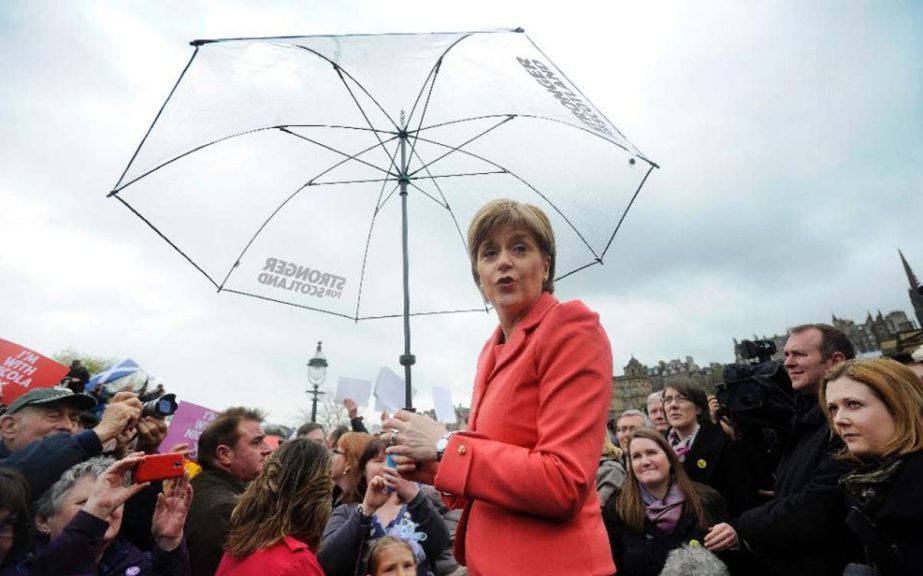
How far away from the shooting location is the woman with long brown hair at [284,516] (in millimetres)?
2643

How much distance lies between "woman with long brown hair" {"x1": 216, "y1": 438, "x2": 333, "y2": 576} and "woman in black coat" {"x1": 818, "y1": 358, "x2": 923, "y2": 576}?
9.01 ft

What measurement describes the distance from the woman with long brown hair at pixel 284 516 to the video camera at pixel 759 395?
312 cm

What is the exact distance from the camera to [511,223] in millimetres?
1612

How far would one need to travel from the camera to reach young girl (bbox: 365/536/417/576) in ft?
11.2

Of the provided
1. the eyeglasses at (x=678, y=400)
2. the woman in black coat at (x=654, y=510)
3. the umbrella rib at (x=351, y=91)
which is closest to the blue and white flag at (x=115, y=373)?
the umbrella rib at (x=351, y=91)

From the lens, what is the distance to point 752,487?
426cm

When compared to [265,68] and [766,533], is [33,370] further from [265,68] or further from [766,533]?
[766,533]

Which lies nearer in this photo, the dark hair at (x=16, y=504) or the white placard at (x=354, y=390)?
the dark hair at (x=16, y=504)

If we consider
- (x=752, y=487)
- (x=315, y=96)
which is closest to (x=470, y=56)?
(x=315, y=96)

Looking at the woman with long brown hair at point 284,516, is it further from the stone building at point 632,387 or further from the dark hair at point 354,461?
the stone building at point 632,387

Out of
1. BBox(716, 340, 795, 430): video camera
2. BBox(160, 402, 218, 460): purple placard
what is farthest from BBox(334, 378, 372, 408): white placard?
BBox(716, 340, 795, 430): video camera

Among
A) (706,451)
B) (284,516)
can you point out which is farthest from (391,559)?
(706,451)

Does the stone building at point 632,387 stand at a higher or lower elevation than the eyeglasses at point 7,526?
higher

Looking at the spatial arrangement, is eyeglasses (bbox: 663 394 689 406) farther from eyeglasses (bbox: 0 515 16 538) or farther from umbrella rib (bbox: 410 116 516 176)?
eyeglasses (bbox: 0 515 16 538)
